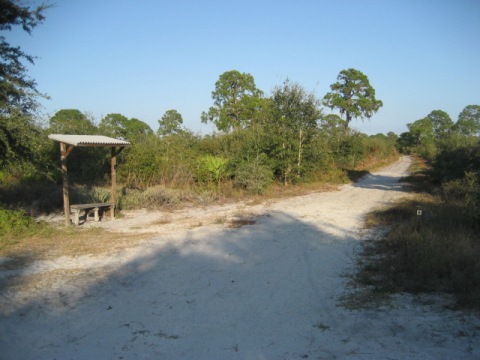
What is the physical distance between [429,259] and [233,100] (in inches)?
1374

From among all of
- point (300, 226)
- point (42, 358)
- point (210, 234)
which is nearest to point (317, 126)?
point (300, 226)

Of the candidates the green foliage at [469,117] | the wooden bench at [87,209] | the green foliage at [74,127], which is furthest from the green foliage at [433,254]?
the green foliage at [469,117]

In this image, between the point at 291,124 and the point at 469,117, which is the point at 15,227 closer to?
the point at 291,124

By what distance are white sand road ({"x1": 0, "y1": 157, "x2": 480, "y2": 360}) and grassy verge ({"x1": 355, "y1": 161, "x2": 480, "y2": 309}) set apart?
335 mm

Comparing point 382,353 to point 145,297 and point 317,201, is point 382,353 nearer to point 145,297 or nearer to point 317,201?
point 145,297

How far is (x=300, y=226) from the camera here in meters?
10.3

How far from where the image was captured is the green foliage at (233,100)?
38.3m

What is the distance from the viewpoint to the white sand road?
3.97m

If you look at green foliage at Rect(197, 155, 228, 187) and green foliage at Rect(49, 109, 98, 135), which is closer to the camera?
green foliage at Rect(49, 109, 98, 135)

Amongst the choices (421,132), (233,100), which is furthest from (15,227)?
(421,132)

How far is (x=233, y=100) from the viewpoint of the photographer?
129 feet

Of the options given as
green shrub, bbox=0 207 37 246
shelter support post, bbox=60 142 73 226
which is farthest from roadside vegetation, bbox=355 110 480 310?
green shrub, bbox=0 207 37 246

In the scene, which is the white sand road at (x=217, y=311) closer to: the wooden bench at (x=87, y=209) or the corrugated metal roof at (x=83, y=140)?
the wooden bench at (x=87, y=209)

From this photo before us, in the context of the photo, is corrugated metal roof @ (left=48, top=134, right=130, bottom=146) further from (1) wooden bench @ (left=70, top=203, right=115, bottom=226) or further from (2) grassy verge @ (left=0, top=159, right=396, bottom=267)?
(2) grassy verge @ (left=0, top=159, right=396, bottom=267)
